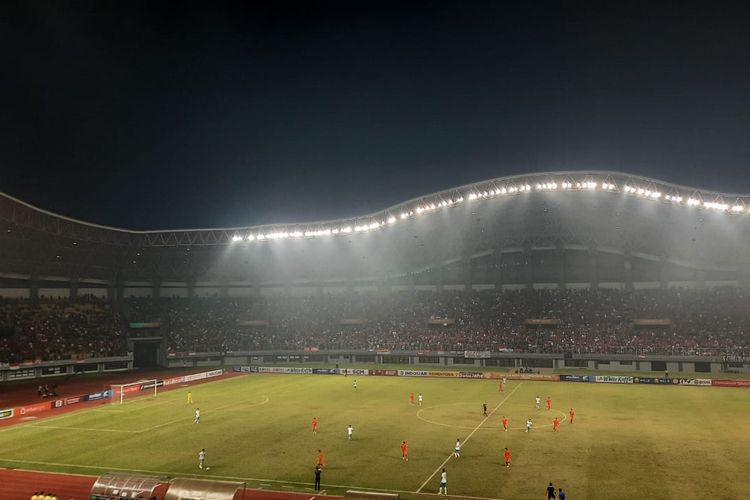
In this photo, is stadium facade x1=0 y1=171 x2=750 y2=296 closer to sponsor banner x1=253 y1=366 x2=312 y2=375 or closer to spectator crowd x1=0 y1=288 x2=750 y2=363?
spectator crowd x1=0 y1=288 x2=750 y2=363

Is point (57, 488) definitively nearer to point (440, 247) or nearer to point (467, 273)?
point (440, 247)

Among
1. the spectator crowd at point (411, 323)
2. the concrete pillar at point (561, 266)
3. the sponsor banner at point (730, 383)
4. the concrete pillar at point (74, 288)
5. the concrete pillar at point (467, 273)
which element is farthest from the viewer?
the concrete pillar at point (467, 273)

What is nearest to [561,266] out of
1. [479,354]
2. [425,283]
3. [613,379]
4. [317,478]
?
[479,354]

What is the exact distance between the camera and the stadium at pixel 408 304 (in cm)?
5888

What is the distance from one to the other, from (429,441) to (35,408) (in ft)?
111

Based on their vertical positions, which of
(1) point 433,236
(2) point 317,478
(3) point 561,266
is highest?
(1) point 433,236

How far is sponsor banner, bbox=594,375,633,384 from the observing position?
61.8 m

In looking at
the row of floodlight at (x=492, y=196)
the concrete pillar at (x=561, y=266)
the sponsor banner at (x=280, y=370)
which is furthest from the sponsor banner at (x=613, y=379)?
the sponsor banner at (x=280, y=370)

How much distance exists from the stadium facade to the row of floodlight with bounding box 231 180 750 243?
14 cm

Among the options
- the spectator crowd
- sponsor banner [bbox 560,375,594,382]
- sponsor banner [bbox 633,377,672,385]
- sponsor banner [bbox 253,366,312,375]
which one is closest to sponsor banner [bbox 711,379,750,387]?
sponsor banner [bbox 633,377,672,385]

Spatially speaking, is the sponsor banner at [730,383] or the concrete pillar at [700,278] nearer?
the sponsor banner at [730,383]

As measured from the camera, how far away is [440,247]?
83.1 meters

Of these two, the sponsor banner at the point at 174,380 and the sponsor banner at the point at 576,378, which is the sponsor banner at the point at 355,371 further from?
the sponsor banner at the point at 576,378

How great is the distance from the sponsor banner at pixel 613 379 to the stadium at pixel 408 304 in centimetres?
32
